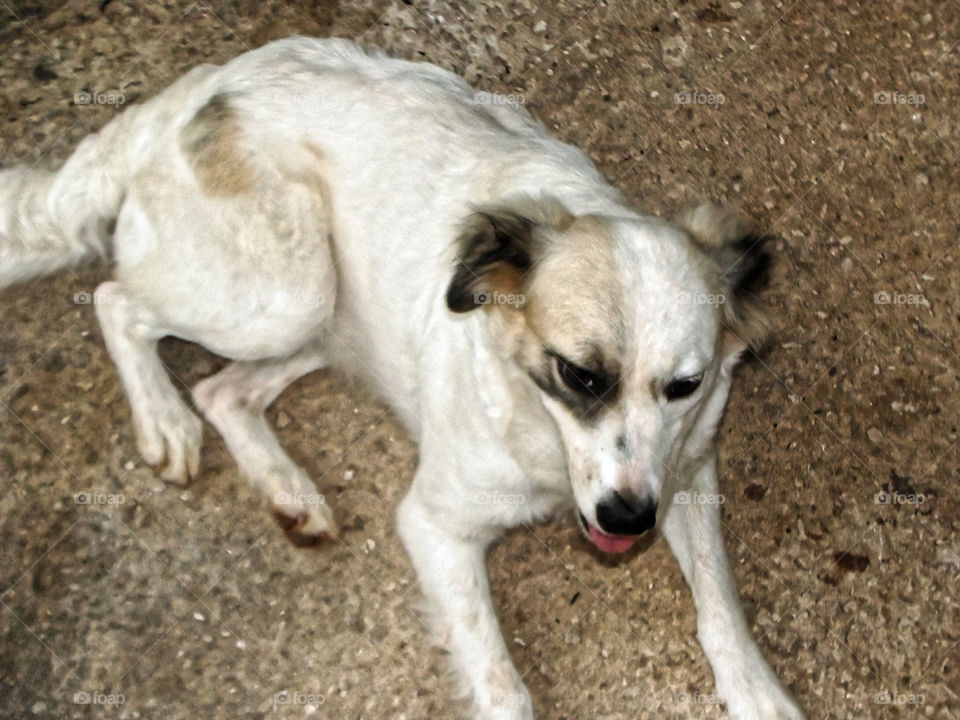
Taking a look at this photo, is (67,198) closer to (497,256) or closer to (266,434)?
(266,434)

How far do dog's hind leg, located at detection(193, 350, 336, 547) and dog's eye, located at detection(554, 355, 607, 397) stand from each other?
1.37m

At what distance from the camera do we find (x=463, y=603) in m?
3.31

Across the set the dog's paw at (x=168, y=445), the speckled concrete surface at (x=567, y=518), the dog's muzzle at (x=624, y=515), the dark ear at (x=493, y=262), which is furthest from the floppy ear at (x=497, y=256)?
the dog's paw at (x=168, y=445)

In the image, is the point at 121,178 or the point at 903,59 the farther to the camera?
the point at 903,59

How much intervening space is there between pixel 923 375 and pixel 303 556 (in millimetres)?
2591

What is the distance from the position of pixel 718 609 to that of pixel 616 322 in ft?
4.46

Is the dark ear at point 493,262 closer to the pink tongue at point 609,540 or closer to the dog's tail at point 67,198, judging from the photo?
the pink tongue at point 609,540

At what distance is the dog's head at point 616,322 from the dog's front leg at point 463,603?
60 cm

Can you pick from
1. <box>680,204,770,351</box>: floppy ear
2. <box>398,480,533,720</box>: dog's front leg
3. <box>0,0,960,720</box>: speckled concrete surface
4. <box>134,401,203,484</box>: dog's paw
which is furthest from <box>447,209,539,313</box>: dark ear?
<box>134,401,203,484</box>: dog's paw

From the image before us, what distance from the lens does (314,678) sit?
3.40 meters

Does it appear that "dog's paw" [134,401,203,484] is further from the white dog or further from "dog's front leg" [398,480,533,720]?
"dog's front leg" [398,480,533,720]

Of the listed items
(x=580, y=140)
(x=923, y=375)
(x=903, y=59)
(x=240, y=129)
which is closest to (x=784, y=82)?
(x=903, y=59)

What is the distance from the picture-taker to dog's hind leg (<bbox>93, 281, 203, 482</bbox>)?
360 cm

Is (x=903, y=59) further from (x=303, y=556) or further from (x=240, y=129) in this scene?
(x=303, y=556)
